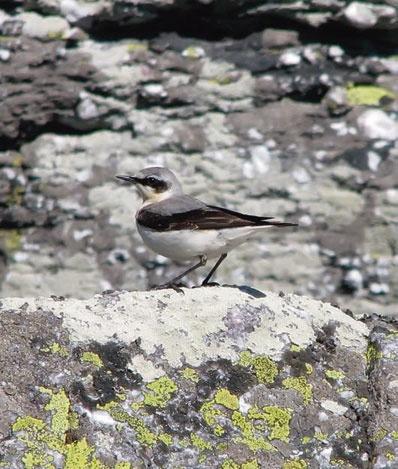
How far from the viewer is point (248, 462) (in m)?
4.30

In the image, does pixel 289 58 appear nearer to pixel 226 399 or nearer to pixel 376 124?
pixel 376 124

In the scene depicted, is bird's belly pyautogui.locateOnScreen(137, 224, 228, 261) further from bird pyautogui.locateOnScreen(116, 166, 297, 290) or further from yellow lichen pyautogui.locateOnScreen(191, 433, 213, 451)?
yellow lichen pyautogui.locateOnScreen(191, 433, 213, 451)

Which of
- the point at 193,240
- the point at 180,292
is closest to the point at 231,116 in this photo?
the point at 193,240

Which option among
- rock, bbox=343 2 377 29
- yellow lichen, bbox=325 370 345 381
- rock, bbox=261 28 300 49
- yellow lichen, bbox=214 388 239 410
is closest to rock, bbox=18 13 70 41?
rock, bbox=261 28 300 49

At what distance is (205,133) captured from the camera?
36.1 ft

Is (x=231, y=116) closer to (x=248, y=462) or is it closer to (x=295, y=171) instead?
(x=295, y=171)

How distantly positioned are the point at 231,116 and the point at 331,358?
6387mm

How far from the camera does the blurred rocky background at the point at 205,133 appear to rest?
1077 cm

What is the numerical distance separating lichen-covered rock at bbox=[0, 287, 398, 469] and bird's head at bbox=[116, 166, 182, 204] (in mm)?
4057

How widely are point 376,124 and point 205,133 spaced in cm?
167

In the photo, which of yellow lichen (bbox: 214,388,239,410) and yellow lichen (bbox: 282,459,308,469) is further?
yellow lichen (bbox: 214,388,239,410)

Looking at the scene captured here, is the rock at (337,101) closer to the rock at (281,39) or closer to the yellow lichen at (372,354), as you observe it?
the rock at (281,39)

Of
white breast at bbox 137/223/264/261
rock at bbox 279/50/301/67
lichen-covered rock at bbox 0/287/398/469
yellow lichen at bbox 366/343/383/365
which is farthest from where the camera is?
rock at bbox 279/50/301/67

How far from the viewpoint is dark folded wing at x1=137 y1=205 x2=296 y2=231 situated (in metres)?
7.82
